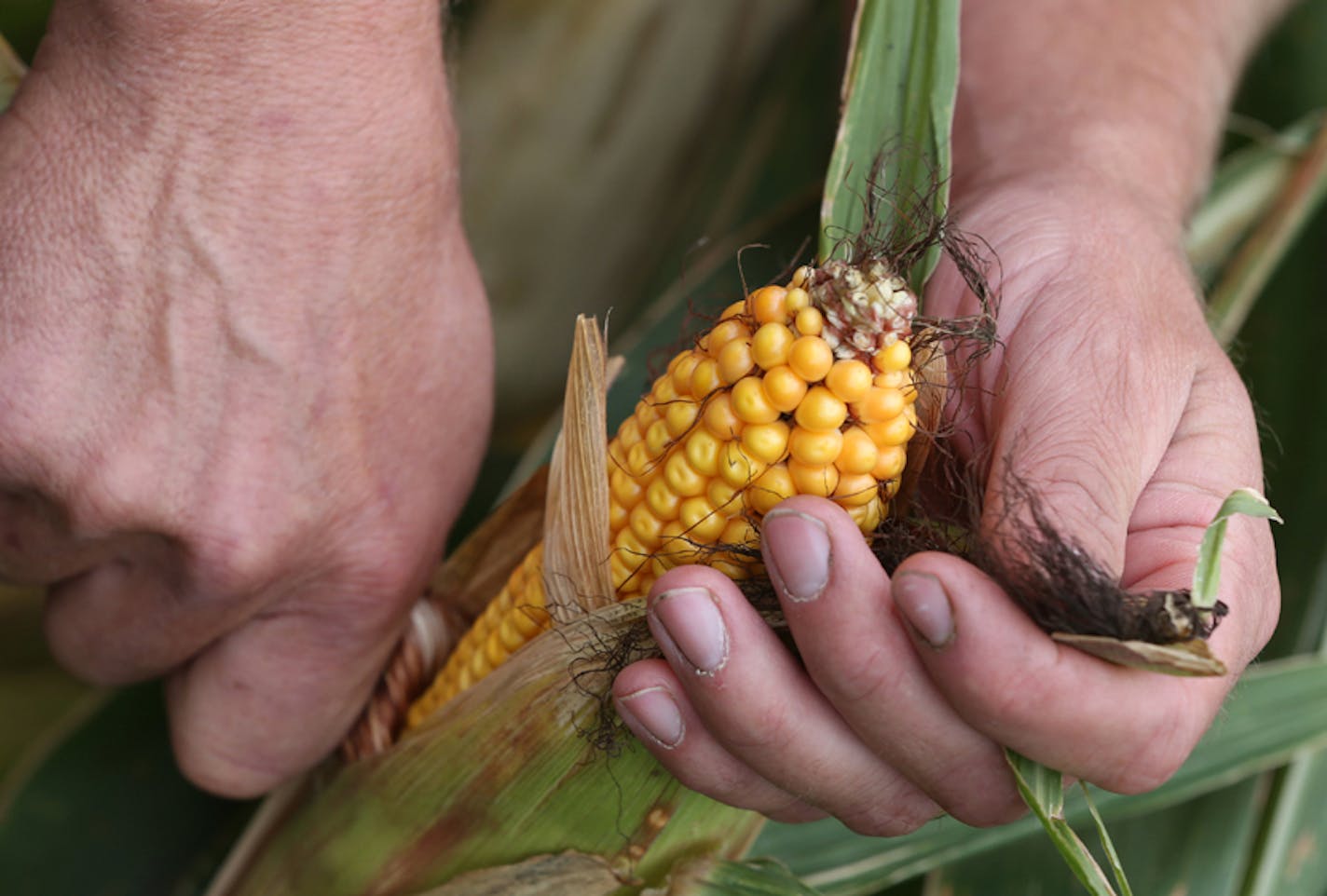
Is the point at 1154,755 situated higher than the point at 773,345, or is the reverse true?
the point at 773,345

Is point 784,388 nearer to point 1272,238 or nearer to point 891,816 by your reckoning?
point 891,816

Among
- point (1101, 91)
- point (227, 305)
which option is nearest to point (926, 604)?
→ point (227, 305)

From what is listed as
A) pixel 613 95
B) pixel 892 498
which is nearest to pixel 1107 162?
pixel 892 498

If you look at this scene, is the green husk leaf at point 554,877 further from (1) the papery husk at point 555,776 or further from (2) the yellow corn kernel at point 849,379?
(2) the yellow corn kernel at point 849,379

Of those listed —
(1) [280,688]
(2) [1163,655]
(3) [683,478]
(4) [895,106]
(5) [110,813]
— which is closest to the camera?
(2) [1163,655]

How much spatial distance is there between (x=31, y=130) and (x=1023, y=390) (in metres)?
0.53

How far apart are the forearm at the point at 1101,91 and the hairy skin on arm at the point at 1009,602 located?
0.10m

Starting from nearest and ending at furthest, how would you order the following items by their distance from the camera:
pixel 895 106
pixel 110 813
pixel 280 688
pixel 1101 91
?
pixel 895 106, pixel 280 688, pixel 1101 91, pixel 110 813

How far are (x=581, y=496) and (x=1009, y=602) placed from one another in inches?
7.9

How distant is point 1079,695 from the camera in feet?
1.24

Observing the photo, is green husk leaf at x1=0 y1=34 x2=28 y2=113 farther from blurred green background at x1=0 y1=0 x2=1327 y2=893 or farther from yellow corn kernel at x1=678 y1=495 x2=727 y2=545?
yellow corn kernel at x1=678 y1=495 x2=727 y2=545

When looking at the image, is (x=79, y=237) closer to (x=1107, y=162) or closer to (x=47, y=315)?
(x=47, y=315)

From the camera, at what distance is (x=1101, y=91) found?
79 cm

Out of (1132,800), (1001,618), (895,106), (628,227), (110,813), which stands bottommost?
(110,813)
